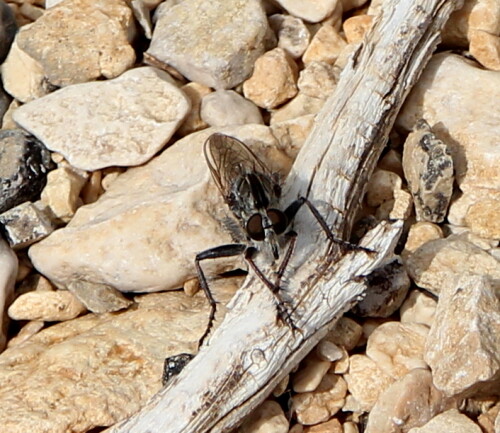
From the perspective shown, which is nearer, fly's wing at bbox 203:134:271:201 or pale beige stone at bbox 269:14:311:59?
fly's wing at bbox 203:134:271:201

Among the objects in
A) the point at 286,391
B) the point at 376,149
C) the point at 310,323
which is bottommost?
the point at 286,391

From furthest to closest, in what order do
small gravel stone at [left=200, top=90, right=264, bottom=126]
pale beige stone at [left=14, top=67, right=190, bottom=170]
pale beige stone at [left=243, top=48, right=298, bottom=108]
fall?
pale beige stone at [left=243, top=48, right=298, bottom=108]
small gravel stone at [left=200, top=90, right=264, bottom=126]
pale beige stone at [left=14, top=67, right=190, bottom=170]

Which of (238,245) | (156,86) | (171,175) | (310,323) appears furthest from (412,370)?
(156,86)

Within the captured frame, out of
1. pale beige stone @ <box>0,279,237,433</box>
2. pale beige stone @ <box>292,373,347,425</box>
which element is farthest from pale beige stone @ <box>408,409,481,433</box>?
pale beige stone @ <box>0,279,237,433</box>

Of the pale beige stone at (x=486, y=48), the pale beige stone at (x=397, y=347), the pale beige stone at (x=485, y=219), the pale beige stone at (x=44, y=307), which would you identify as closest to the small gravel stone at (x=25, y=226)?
the pale beige stone at (x=44, y=307)

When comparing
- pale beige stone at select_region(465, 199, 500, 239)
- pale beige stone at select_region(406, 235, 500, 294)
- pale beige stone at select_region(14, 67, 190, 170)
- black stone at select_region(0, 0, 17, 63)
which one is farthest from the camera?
black stone at select_region(0, 0, 17, 63)

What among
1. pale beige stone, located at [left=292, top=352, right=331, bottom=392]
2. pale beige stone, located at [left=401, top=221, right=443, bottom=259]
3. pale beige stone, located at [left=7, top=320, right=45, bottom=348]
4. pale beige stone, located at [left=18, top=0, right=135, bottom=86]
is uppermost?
pale beige stone, located at [left=18, top=0, right=135, bottom=86]

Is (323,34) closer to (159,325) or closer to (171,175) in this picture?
(171,175)

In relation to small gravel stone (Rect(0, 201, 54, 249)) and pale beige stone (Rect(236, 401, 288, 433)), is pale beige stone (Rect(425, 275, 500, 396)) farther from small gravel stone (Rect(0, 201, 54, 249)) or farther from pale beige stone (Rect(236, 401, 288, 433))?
small gravel stone (Rect(0, 201, 54, 249))

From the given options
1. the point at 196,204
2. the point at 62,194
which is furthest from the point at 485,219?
the point at 62,194
